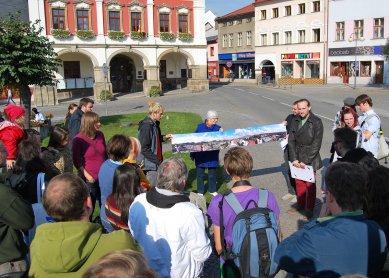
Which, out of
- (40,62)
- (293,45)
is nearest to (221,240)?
(40,62)

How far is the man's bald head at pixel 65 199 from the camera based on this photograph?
2762 millimetres

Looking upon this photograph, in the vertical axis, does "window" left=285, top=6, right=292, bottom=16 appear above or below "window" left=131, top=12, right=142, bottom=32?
above

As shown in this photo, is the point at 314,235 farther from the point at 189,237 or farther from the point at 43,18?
the point at 43,18

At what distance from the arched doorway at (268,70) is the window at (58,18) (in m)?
29.0

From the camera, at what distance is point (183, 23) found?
3988cm

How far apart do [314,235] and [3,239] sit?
94.1 inches

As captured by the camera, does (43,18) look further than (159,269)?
Yes

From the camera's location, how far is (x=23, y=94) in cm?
1728

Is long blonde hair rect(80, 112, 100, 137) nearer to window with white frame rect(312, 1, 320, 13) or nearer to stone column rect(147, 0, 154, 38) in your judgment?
stone column rect(147, 0, 154, 38)

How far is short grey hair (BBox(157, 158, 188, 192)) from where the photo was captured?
362 cm

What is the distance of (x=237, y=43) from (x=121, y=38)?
2879cm

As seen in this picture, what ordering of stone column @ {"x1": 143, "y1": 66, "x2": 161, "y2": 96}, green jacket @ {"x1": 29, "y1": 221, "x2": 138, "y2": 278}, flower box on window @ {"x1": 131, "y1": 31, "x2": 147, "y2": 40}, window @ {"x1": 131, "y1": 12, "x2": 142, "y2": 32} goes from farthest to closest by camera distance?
stone column @ {"x1": 143, "y1": 66, "x2": 161, "y2": 96}, window @ {"x1": 131, "y1": 12, "x2": 142, "y2": 32}, flower box on window @ {"x1": 131, "y1": 31, "x2": 147, "y2": 40}, green jacket @ {"x1": 29, "y1": 221, "x2": 138, "y2": 278}

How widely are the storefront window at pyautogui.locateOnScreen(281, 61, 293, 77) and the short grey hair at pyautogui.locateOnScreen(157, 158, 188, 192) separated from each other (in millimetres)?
50939

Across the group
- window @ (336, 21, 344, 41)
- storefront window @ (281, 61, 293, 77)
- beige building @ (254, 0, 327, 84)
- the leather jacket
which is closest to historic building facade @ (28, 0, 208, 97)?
beige building @ (254, 0, 327, 84)
